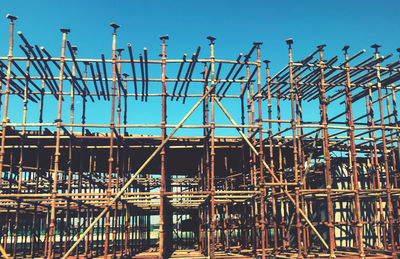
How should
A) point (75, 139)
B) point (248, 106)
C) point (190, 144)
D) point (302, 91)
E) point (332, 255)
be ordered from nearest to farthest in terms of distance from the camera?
point (332, 255)
point (75, 139)
point (190, 144)
point (248, 106)
point (302, 91)

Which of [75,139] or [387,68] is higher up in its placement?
[387,68]

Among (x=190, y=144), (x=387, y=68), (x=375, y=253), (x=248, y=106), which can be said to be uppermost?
(x=387, y=68)

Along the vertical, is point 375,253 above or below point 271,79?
below

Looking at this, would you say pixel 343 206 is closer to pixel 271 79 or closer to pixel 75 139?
pixel 271 79

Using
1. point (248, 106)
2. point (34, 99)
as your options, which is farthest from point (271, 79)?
point (34, 99)

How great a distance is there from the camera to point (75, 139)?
51.3 ft

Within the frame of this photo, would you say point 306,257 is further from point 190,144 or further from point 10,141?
point 10,141

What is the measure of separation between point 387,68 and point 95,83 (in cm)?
1360

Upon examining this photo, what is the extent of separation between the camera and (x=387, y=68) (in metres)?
18.0

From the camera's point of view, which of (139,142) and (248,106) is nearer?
(139,142)

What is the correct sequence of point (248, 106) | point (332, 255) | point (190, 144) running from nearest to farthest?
point (332, 255) < point (190, 144) < point (248, 106)

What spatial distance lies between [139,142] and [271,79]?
292 inches

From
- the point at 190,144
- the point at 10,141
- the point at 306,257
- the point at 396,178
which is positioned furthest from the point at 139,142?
the point at 396,178

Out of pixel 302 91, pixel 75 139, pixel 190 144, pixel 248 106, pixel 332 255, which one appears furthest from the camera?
pixel 302 91
